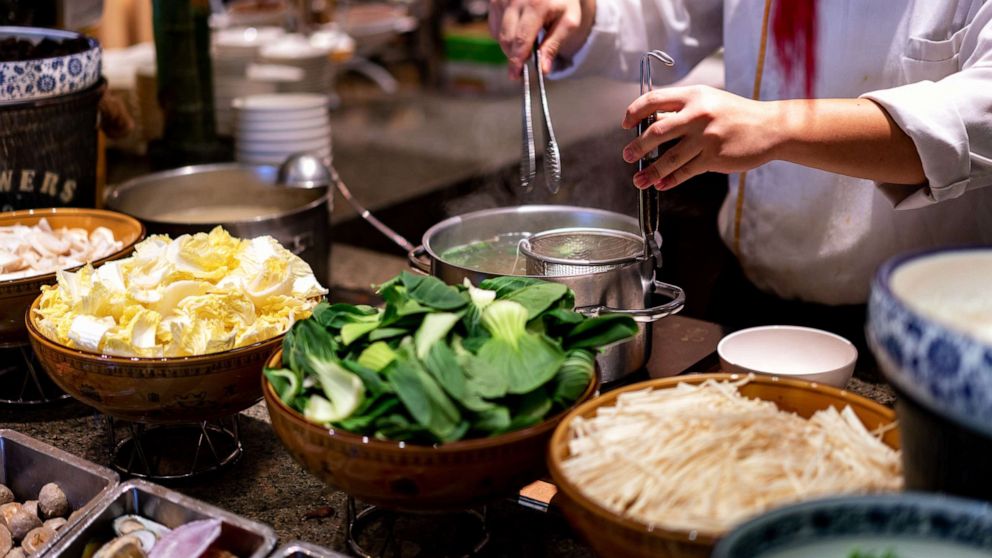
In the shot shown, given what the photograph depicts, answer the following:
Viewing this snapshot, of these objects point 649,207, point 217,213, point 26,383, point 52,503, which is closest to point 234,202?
point 217,213

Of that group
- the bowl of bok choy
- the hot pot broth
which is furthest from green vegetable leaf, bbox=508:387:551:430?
the hot pot broth

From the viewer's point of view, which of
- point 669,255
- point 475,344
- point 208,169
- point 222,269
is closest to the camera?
point 475,344

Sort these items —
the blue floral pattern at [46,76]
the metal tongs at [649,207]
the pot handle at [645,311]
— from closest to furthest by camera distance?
1. the pot handle at [645,311]
2. the metal tongs at [649,207]
3. the blue floral pattern at [46,76]

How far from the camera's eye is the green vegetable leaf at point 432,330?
1.19m

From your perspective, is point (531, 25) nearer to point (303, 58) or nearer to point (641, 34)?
point (641, 34)

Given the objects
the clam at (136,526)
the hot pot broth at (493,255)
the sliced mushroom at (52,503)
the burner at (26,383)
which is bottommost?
the burner at (26,383)

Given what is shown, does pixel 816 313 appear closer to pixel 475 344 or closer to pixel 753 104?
pixel 753 104

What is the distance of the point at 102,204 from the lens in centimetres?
229

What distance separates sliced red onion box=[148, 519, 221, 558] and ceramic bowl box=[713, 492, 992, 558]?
0.66 m

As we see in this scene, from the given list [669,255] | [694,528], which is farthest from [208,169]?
[694,528]

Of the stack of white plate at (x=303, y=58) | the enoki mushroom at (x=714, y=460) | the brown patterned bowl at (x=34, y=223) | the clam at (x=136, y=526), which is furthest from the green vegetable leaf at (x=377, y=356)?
the stack of white plate at (x=303, y=58)

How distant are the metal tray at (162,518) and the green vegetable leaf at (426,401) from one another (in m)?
0.27

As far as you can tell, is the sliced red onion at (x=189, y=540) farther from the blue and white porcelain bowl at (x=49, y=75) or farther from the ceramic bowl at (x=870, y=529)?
the blue and white porcelain bowl at (x=49, y=75)

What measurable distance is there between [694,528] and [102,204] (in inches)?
69.6
